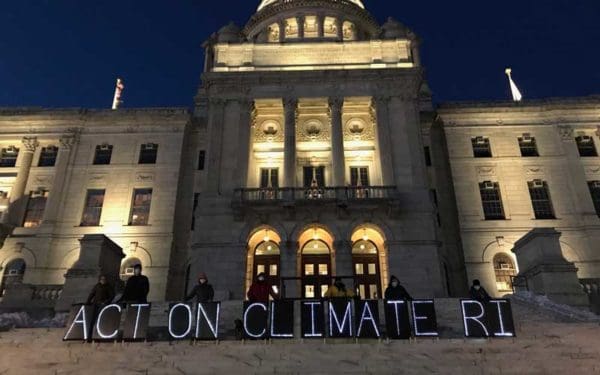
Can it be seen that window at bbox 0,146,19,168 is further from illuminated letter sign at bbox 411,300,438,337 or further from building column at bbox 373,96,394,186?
illuminated letter sign at bbox 411,300,438,337

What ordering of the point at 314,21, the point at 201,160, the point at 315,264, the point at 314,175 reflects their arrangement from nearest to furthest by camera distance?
the point at 315,264
the point at 314,175
the point at 201,160
the point at 314,21

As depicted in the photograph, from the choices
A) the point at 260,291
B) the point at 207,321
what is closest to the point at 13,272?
the point at 260,291

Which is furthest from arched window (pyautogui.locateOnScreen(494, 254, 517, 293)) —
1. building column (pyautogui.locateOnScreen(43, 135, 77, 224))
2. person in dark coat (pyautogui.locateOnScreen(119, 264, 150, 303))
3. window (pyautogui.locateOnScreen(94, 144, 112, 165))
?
building column (pyautogui.locateOnScreen(43, 135, 77, 224))

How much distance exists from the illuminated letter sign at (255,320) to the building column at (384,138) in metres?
15.8

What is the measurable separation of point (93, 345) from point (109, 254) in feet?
38.1

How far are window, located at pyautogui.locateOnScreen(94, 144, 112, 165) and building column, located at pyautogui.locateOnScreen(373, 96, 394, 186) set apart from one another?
20.4 meters

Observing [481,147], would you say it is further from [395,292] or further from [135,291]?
[135,291]

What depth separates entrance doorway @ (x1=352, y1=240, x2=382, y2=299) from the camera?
26.4m

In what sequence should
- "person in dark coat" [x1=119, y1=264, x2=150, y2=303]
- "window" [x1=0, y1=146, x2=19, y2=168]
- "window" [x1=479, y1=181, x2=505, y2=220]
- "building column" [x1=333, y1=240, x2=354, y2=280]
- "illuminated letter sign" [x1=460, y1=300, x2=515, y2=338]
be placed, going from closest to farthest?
"illuminated letter sign" [x1=460, y1=300, x2=515, y2=338] < "person in dark coat" [x1=119, y1=264, x2=150, y2=303] < "building column" [x1=333, y1=240, x2=354, y2=280] < "window" [x1=479, y1=181, x2=505, y2=220] < "window" [x1=0, y1=146, x2=19, y2=168]

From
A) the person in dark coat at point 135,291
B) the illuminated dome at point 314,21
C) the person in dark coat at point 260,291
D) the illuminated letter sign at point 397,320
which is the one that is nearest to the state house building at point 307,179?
the illuminated dome at point 314,21

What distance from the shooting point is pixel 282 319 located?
12805mm

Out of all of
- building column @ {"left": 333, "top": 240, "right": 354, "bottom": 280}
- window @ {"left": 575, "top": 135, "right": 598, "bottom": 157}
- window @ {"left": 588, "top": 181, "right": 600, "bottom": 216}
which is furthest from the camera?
window @ {"left": 575, "top": 135, "right": 598, "bottom": 157}

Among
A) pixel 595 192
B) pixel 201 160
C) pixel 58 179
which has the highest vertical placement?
pixel 201 160

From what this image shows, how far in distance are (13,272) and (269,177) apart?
18223 millimetres
